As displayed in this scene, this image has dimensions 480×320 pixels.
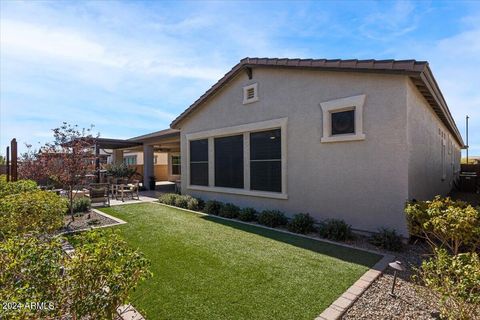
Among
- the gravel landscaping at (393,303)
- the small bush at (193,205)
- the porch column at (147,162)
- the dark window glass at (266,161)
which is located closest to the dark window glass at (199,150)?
the small bush at (193,205)

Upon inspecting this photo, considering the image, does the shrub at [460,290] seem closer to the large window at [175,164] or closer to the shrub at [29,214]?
the shrub at [29,214]

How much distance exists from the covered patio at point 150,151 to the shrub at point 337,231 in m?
10.3

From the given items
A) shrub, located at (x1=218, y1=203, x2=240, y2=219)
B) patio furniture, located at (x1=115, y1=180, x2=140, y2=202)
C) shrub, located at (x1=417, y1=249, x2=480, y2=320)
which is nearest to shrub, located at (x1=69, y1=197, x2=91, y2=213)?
patio furniture, located at (x1=115, y1=180, x2=140, y2=202)

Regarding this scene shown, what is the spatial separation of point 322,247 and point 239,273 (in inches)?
104

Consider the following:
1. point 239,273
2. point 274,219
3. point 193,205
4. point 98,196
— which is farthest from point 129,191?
point 239,273

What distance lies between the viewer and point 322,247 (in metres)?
6.34

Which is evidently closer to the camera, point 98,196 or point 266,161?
point 266,161

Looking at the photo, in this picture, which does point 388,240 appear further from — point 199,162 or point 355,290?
point 199,162

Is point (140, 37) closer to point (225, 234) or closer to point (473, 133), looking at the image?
point (225, 234)

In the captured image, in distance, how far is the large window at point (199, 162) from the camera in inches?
500

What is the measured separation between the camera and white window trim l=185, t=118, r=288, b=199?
9039mm

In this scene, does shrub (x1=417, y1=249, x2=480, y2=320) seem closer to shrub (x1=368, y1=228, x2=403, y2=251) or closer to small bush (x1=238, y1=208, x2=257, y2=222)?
shrub (x1=368, y1=228, x2=403, y2=251)

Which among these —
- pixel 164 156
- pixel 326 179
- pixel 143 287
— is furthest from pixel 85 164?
pixel 164 156

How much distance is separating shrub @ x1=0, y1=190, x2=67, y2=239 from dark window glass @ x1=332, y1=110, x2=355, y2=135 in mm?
7987
